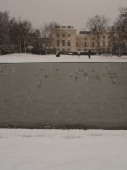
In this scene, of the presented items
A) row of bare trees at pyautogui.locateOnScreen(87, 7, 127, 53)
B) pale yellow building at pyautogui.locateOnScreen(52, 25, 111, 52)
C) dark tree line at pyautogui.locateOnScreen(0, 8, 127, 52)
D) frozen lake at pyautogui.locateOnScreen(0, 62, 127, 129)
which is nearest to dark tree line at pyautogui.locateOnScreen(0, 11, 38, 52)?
dark tree line at pyautogui.locateOnScreen(0, 8, 127, 52)

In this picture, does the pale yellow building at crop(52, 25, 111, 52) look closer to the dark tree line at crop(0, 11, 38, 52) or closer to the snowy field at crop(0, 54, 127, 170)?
the dark tree line at crop(0, 11, 38, 52)

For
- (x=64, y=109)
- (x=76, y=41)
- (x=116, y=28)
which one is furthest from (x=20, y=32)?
(x=64, y=109)

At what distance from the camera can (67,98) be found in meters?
14.3
